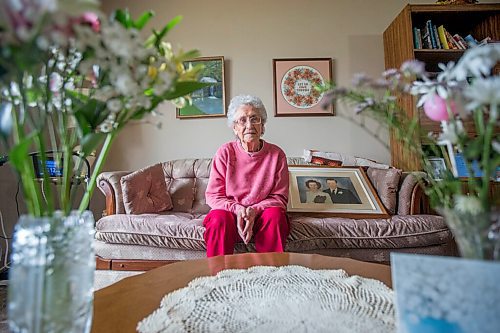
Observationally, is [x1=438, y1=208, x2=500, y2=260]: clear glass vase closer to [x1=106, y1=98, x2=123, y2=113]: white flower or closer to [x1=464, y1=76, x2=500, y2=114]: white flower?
[x1=464, y1=76, x2=500, y2=114]: white flower

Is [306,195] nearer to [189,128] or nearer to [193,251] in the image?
[193,251]

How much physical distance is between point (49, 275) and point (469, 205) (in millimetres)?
543

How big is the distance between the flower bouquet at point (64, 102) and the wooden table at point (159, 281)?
14cm

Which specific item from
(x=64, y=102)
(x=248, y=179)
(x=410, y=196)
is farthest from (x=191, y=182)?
(x=64, y=102)

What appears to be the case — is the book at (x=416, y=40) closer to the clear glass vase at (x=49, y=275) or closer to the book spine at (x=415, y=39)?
the book spine at (x=415, y=39)

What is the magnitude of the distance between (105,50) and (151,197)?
1.77 meters

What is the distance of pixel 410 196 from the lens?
2004 millimetres

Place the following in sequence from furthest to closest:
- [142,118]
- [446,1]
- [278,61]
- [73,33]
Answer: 1. [278,61]
2. [446,1]
3. [142,118]
4. [73,33]

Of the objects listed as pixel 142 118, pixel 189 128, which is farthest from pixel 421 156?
pixel 189 128

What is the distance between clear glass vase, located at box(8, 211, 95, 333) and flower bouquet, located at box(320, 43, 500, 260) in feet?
1.37

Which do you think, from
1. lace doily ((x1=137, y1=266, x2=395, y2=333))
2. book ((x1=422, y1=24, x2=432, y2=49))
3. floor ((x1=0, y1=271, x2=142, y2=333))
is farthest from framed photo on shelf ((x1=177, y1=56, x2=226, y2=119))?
lace doily ((x1=137, y1=266, x2=395, y2=333))

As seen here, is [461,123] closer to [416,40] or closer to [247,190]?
[247,190]

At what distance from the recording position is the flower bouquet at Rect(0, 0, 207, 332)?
0.38 metres

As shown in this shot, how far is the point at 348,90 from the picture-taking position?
48cm
